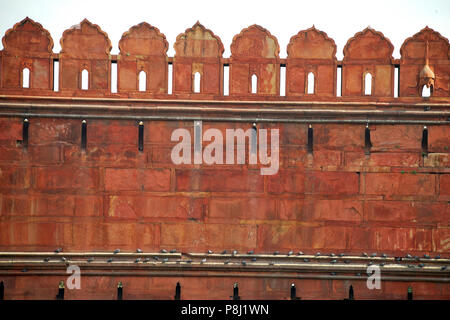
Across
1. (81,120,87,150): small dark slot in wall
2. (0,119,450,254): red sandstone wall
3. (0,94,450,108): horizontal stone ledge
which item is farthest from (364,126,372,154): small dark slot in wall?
(81,120,87,150): small dark slot in wall

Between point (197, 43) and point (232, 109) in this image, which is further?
point (197, 43)

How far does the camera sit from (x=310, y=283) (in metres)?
8.05

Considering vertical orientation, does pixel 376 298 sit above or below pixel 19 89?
below

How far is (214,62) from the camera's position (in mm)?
8250

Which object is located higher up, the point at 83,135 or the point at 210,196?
the point at 83,135

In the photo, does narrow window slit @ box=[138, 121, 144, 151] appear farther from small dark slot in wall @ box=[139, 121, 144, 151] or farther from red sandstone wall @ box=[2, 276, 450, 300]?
red sandstone wall @ box=[2, 276, 450, 300]

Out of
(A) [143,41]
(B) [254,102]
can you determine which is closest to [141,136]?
(A) [143,41]

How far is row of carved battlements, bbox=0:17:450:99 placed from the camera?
26.8ft

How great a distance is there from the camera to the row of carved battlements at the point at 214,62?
26.8ft

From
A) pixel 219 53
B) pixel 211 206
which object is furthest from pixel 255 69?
pixel 211 206

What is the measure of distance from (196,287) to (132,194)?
163cm

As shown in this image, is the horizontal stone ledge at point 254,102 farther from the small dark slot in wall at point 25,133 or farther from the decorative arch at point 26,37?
the decorative arch at point 26,37

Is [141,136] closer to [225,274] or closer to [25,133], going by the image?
[25,133]

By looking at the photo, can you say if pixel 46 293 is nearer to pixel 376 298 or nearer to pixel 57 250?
pixel 57 250
